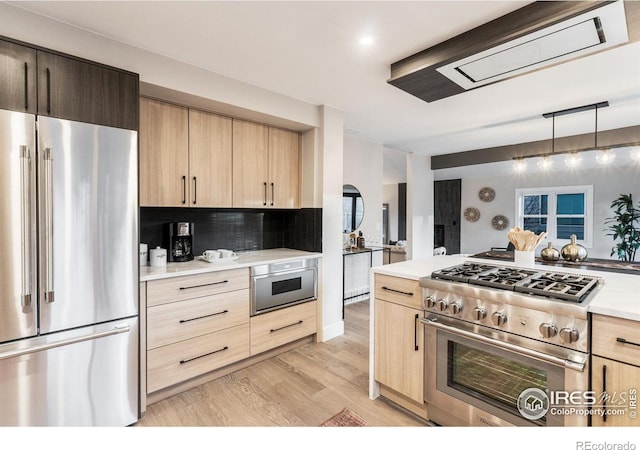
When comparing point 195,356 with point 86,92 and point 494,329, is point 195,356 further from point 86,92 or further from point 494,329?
point 494,329

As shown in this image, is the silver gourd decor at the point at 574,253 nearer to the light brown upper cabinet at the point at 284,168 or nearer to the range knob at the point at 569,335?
the range knob at the point at 569,335

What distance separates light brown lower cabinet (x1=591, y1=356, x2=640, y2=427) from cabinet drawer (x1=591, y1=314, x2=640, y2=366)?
32 mm

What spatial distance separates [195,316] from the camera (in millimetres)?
2336

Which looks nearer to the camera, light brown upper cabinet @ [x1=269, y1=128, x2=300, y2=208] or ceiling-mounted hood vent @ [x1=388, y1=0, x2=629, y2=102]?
ceiling-mounted hood vent @ [x1=388, y1=0, x2=629, y2=102]

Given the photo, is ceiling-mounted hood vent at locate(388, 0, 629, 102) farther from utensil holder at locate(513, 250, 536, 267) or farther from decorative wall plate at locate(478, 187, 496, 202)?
decorative wall plate at locate(478, 187, 496, 202)

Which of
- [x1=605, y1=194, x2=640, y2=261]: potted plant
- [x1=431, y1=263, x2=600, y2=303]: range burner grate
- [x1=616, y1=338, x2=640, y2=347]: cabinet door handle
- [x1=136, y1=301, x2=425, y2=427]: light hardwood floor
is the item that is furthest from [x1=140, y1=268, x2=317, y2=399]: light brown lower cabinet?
[x1=605, y1=194, x2=640, y2=261]: potted plant

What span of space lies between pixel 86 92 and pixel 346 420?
2.56m

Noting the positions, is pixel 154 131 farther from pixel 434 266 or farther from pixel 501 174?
pixel 501 174

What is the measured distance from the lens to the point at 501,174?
764 centimetres

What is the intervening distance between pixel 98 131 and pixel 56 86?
11.3 inches

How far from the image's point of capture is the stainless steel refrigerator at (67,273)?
5.22 ft

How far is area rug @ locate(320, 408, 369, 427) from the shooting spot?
6.47ft

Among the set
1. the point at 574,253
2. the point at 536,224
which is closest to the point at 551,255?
the point at 574,253

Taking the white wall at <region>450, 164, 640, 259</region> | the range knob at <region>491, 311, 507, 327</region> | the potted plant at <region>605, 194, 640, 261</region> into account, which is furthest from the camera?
the white wall at <region>450, 164, 640, 259</region>
